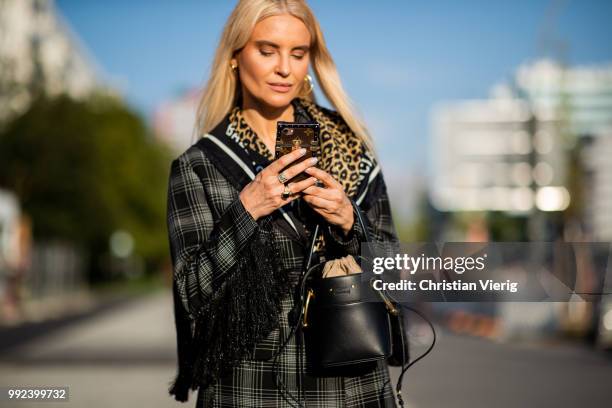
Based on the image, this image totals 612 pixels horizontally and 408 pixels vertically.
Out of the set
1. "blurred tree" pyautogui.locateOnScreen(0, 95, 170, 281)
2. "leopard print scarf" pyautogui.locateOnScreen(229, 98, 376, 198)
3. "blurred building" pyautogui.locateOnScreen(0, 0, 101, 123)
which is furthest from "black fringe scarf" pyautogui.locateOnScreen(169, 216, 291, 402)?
"blurred tree" pyautogui.locateOnScreen(0, 95, 170, 281)

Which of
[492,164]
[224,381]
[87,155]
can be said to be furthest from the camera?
[87,155]

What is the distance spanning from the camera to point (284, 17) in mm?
2445

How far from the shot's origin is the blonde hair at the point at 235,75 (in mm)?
2451

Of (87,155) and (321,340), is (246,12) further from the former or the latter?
(87,155)

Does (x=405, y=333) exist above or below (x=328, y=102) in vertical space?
below

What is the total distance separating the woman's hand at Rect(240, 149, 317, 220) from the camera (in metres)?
2.16

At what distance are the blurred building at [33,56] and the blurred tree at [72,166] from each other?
161cm

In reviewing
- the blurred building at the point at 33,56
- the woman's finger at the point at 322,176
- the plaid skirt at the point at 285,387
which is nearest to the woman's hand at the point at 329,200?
the woman's finger at the point at 322,176

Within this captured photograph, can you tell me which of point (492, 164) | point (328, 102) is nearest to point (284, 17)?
point (328, 102)

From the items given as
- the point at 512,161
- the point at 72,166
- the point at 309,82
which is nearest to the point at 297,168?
the point at 309,82

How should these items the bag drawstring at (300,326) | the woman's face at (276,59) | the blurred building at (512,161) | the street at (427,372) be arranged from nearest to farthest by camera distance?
1. the bag drawstring at (300,326)
2. the woman's face at (276,59)
3. the street at (427,372)
4. the blurred building at (512,161)

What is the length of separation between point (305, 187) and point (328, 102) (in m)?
0.58

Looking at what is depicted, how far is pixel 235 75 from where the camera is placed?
2.66 metres

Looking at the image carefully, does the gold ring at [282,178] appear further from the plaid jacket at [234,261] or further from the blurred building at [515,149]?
the blurred building at [515,149]
